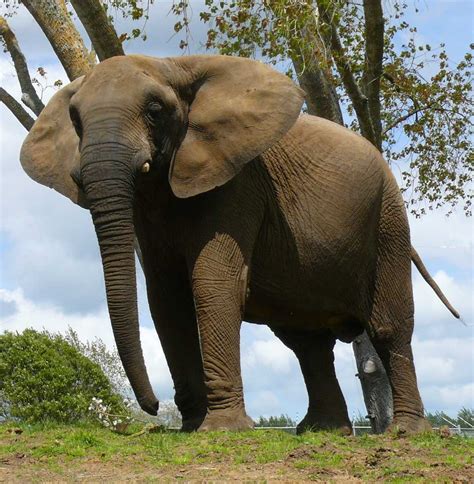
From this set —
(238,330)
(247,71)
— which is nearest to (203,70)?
(247,71)

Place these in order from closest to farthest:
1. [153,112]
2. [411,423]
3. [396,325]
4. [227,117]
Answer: [153,112]
[227,117]
[411,423]
[396,325]

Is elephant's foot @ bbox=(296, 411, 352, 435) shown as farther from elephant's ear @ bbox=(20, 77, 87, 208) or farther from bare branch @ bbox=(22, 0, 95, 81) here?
bare branch @ bbox=(22, 0, 95, 81)

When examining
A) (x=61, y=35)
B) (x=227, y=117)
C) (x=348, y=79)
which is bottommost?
(x=227, y=117)

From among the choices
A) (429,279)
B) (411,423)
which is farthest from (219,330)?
(429,279)

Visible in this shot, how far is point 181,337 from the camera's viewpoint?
34.6ft

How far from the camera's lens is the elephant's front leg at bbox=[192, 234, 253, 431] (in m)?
9.57

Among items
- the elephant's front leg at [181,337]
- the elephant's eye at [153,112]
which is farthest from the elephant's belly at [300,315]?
the elephant's eye at [153,112]

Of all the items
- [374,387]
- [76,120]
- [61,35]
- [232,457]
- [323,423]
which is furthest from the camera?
[374,387]

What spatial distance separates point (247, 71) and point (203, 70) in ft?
1.36

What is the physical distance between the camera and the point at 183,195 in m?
9.59

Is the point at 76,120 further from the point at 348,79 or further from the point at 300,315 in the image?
the point at 348,79

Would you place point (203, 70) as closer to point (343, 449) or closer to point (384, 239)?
point (384, 239)

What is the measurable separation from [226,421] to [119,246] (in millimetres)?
1729

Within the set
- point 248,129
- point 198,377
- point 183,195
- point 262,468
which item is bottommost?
point 262,468
